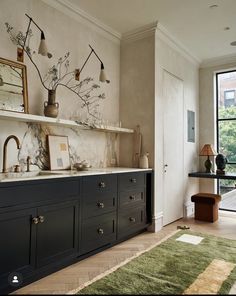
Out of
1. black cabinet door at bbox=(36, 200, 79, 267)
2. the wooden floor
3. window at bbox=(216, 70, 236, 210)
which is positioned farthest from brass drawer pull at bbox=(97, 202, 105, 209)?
window at bbox=(216, 70, 236, 210)

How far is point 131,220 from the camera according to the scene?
3318 millimetres

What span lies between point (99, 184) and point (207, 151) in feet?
9.06

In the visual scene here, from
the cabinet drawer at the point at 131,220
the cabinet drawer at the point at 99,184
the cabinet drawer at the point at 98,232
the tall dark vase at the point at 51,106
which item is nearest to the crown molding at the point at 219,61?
the cabinet drawer at the point at 131,220

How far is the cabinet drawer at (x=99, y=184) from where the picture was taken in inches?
103

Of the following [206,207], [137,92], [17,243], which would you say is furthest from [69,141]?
[206,207]

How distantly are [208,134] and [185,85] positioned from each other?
46.1 inches

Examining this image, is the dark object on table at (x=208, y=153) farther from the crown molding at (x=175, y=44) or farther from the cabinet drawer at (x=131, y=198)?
the cabinet drawer at (x=131, y=198)

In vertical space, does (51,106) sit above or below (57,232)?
above

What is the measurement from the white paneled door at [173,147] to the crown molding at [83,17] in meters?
1.02

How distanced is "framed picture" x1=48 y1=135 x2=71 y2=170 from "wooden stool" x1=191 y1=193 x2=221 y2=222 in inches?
95.6

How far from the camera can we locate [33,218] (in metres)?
2.09

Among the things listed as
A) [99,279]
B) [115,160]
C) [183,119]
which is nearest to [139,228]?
[115,160]

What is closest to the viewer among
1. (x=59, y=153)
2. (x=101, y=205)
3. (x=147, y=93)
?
(x=101, y=205)

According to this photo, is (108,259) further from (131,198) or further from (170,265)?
(131,198)
